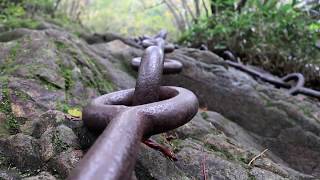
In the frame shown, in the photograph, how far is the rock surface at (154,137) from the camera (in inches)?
50.3

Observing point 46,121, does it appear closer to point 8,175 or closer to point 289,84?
point 8,175

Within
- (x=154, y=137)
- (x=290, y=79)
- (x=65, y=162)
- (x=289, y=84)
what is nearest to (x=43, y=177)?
(x=65, y=162)

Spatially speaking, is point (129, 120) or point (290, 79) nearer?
point (129, 120)

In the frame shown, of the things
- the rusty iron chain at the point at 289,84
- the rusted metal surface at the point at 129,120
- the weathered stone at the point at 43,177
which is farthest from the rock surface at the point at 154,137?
the rusty iron chain at the point at 289,84

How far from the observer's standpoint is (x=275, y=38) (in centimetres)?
452

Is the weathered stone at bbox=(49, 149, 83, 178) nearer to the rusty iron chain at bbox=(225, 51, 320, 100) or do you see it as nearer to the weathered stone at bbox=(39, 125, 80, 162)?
the weathered stone at bbox=(39, 125, 80, 162)

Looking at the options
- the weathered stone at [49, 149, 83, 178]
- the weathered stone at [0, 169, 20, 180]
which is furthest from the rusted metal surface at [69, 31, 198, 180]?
the weathered stone at [0, 169, 20, 180]

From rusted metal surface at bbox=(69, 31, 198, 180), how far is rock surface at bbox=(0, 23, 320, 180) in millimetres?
204

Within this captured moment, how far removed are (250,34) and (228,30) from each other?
0.34 meters

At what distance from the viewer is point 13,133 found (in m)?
1.38

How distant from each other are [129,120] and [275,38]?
12.9 feet

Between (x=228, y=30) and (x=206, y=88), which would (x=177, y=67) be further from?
(x=228, y=30)

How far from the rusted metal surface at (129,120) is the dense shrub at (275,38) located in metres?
3.44

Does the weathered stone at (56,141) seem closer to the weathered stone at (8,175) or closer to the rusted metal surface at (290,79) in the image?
the weathered stone at (8,175)
